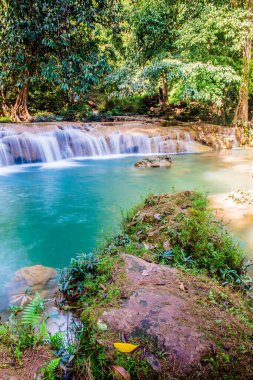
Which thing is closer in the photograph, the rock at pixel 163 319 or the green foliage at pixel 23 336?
the rock at pixel 163 319

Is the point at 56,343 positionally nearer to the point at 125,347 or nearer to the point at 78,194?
the point at 125,347

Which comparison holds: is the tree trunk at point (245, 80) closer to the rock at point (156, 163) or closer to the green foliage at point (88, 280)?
the rock at point (156, 163)

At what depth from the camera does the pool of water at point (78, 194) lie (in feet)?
15.4

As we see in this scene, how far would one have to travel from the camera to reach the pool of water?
4.68 m

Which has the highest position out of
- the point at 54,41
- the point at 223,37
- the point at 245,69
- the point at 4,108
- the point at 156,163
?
the point at 54,41

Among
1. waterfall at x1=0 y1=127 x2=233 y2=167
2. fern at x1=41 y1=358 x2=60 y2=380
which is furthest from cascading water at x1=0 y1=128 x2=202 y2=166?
fern at x1=41 y1=358 x2=60 y2=380

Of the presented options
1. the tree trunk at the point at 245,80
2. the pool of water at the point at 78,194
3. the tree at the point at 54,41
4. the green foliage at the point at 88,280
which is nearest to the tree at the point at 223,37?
the tree trunk at the point at 245,80

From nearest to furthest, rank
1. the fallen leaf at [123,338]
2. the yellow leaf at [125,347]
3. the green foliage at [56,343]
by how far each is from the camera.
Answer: the yellow leaf at [125,347] → the fallen leaf at [123,338] → the green foliage at [56,343]

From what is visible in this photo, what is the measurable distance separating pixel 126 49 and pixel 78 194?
44.6 ft

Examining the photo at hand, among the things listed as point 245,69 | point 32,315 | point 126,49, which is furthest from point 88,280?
point 126,49

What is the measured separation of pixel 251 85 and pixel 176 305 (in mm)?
17790

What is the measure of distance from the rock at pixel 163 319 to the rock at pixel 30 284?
1.33m

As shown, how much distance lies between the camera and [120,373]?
5.03 feet

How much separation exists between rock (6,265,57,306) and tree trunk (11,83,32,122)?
14294 millimetres
